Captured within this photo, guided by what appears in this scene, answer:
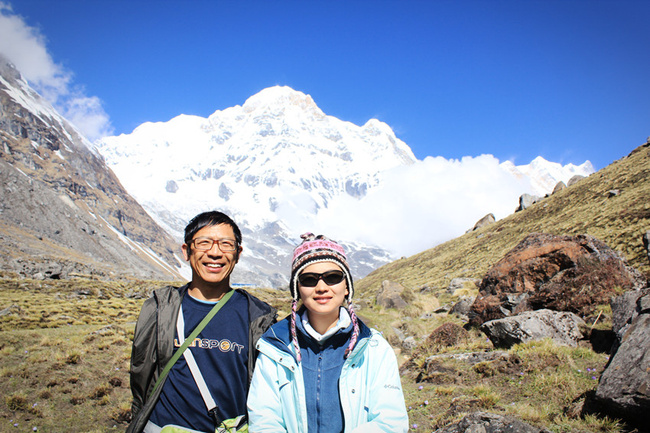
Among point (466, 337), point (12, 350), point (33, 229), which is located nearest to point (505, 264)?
point (466, 337)

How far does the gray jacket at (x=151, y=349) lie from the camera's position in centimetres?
330

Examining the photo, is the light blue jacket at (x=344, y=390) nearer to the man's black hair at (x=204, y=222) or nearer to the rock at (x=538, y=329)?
the man's black hair at (x=204, y=222)

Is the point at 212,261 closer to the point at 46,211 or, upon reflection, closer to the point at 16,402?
the point at 16,402

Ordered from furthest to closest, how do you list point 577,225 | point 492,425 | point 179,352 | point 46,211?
point 46,211, point 577,225, point 492,425, point 179,352

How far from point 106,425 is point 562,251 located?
1456cm

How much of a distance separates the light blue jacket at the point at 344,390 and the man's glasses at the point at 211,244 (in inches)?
46.3

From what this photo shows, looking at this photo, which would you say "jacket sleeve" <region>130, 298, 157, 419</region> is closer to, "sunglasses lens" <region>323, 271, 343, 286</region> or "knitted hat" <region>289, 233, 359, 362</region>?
"knitted hat" <region>289, 233, 359, 362</region>

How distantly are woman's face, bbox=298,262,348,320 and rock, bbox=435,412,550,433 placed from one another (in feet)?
8.91

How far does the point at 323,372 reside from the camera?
10.5 ft

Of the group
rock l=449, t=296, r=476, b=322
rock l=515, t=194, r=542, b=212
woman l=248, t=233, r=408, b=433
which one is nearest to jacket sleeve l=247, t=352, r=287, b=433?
woman l=248, t=233, r=408, b=433

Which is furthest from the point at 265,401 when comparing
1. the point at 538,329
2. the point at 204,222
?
the point at 538,329

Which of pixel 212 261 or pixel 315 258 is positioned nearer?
pixel 315 258

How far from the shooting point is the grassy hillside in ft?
68.9

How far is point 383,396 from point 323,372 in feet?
2.01
